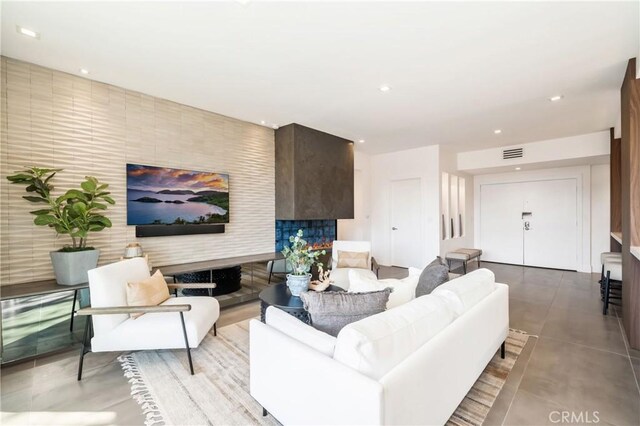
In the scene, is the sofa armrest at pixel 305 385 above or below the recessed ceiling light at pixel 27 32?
below

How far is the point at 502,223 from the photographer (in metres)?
6.70

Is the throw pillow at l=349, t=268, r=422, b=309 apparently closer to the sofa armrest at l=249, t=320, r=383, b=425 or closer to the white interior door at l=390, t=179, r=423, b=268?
the sofa armrest at l=249, t=320, r=383, b=425

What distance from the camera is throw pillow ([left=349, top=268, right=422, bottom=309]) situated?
6.68ft

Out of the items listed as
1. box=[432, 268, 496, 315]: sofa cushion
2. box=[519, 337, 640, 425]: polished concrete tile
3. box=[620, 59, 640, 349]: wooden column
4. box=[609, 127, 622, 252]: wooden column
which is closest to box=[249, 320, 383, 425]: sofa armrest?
box=[432, 268, 496, 315]: sofa cushion

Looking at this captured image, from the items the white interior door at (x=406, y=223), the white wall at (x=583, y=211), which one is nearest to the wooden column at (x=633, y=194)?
the white interior door at (x=406, y=223)

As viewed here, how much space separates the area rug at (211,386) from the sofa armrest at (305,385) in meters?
0.27

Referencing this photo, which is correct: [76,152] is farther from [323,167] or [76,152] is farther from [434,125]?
[434,125]

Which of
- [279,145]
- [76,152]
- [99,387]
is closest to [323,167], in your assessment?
[279,145]

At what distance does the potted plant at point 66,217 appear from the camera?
2523 millimetres

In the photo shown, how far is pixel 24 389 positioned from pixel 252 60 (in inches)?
123

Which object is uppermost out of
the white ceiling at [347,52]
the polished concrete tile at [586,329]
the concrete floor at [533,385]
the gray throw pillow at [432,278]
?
the white ceiling at [347,52]

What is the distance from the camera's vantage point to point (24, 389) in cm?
203

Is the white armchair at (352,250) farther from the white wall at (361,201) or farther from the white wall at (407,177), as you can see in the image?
the white wall at (407,177)

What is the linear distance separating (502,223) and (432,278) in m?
5.67
